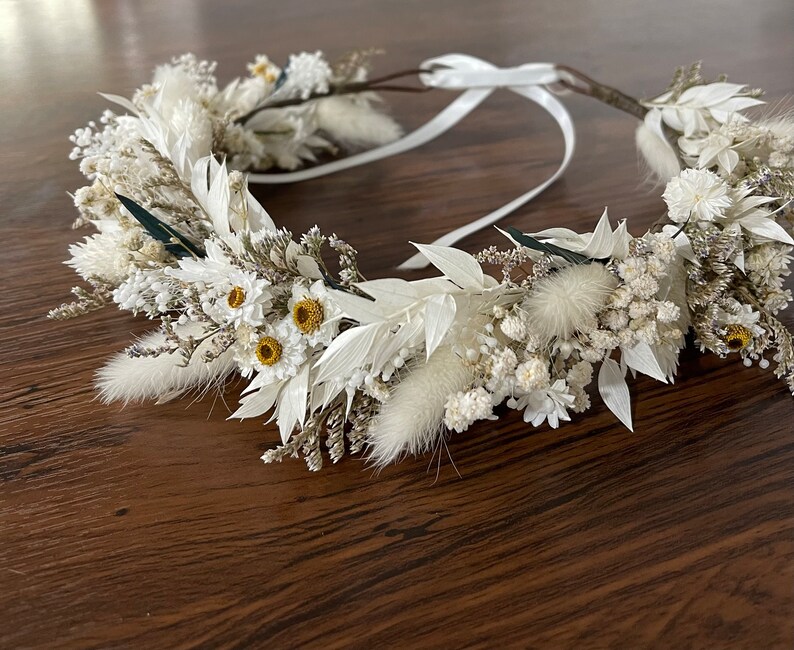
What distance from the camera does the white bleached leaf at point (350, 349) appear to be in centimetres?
70

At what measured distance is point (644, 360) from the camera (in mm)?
771

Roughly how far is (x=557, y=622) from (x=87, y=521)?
0.41m

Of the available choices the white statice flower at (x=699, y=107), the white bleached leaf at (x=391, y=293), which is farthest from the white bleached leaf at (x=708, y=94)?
the white bleached leaf at (x=391, y=293)

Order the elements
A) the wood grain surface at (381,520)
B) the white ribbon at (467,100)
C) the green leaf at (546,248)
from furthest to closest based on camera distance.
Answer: the white ribbon at (467,100) → the green leaf at (546,248) → the wood grain surface at (381,520)

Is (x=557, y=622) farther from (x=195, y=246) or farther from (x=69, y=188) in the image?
(x=69, y=188)

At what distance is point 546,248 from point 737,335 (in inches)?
8.9

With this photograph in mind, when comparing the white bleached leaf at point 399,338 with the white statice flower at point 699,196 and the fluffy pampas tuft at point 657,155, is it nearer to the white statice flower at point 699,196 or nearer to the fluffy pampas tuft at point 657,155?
the white statice flower at point 699,196

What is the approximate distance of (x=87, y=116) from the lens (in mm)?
1422

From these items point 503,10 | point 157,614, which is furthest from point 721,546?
point 503,10

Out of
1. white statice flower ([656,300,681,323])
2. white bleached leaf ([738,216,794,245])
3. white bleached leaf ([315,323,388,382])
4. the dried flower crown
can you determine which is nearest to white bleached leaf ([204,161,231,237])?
Answer: the dried flower crown

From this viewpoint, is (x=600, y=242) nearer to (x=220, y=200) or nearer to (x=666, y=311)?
(x=666, y=311)

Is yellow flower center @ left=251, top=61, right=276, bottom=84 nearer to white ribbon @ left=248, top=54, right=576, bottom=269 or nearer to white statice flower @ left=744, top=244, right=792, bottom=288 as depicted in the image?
white ribbon @ left=248, top=54, right=576, bottom=269

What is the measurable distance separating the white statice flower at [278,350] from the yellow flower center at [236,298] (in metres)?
0.03

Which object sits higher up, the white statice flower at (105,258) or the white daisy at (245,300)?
the white daisy at (245,300)
